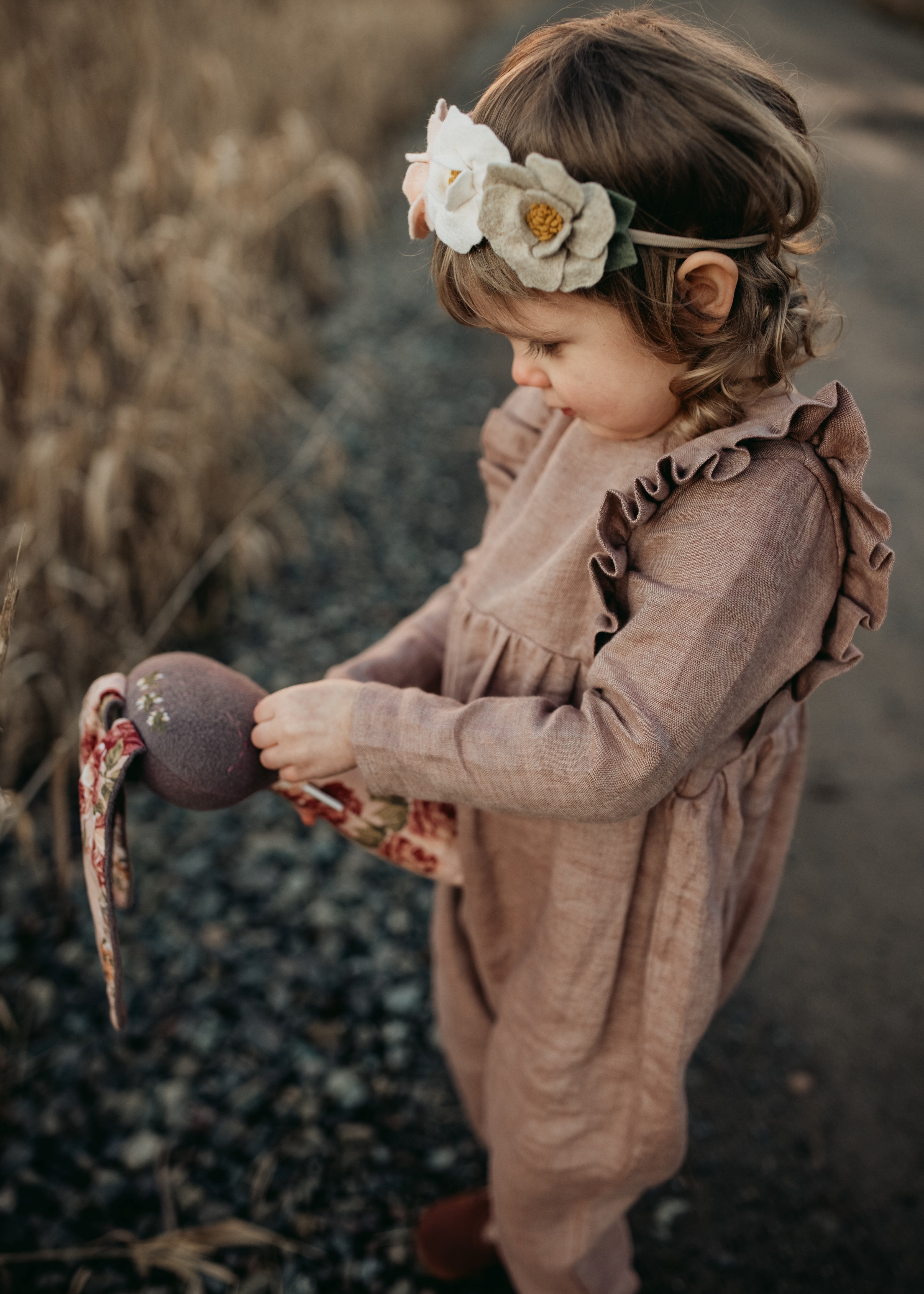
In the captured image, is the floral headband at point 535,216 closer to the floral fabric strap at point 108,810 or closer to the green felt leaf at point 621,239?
the green felt leaf at point 621,239

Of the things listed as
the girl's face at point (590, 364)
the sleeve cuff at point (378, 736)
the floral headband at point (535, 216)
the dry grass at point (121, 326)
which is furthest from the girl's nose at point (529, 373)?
the dry grass at point (121, 326)

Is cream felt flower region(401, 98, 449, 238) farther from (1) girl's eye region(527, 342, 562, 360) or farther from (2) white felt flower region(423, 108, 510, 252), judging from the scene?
(1) girl's eye region(527, 342, 562, 360)

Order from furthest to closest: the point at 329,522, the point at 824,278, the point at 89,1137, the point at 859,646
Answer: the point at 329,522, the point at 859,646, the point at 89,1137, the point at 824,278

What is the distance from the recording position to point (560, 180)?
806 mm

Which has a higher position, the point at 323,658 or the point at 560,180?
the point at 560,180

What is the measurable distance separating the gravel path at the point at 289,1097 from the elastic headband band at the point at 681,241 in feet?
5.63

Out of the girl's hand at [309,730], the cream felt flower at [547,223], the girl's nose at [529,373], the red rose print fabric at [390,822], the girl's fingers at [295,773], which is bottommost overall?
the red rose print fabric at [390,822]

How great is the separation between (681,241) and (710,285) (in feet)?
0.20

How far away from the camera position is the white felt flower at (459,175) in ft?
2.80

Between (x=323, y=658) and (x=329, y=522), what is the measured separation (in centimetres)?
82

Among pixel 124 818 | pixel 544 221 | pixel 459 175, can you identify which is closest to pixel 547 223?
pixel 544 221

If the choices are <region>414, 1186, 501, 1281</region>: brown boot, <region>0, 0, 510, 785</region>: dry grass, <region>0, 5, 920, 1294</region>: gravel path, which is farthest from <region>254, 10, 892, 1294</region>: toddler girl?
<region>0, 0, 510, 785</region>: dry grass

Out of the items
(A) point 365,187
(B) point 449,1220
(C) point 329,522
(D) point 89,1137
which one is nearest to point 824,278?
(B) point 449,1220

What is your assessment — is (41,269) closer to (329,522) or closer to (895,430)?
(329,522)
